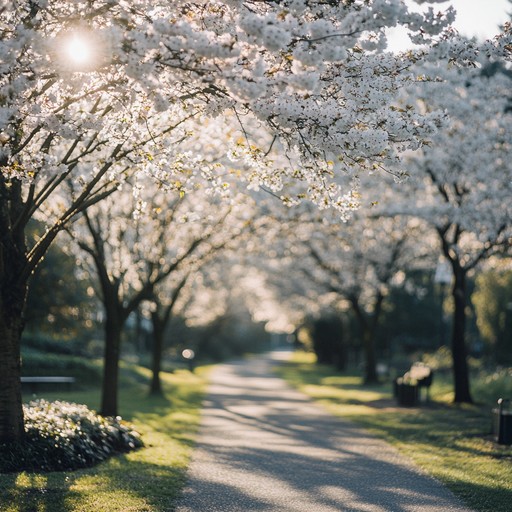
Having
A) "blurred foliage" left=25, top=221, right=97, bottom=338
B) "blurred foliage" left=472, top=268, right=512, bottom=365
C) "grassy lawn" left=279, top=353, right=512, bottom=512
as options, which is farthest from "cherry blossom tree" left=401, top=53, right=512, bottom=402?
"blurred foliage" left=472, top=268, right=512, bottom=365

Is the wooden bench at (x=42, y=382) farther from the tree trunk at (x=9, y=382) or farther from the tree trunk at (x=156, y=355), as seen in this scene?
the tree trunk at (x=9, y=382)

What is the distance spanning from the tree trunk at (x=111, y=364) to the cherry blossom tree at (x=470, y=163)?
840cm

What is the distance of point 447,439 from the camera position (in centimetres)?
1358

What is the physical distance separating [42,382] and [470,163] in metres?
14.0

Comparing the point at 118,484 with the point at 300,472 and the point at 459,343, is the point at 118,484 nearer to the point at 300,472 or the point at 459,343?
the point at 300,472

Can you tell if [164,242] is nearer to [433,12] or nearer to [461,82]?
[461,82]

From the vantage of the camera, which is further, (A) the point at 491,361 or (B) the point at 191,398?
(A) the point at 491,361

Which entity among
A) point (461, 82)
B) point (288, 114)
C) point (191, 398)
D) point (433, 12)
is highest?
point (461, 82)

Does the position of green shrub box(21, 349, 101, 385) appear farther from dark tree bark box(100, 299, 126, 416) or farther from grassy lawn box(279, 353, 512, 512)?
dark tree bark box(100, 299, 126, 416)

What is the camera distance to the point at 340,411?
19.7 meters

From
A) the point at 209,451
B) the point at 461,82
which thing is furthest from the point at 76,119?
the point at 461,82

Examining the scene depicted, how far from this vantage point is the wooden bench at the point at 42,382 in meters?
21.4

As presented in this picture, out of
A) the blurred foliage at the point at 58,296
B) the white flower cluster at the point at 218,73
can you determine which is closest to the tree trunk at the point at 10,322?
the white flower cluster at the point at 218,73

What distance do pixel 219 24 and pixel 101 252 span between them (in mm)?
8930
